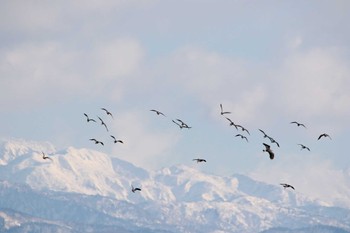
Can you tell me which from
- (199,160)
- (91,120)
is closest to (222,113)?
(199,160)

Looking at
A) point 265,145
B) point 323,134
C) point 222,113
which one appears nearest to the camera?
point 265,145

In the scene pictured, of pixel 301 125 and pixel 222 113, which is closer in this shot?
pixel 222 113

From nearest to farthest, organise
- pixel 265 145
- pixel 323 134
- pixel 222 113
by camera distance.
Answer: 1. pixel 265 145
2. pixel 222 113
3. pixel 323 134

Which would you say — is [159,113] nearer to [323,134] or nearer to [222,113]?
[222,113]

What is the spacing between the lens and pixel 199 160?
102875 mm

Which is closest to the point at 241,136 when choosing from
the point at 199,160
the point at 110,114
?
the point at 199,160

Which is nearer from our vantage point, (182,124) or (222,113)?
(222,113)

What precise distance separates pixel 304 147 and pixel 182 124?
16.3m

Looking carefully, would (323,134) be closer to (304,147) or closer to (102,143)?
(304,147)

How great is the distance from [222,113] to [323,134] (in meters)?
15.0

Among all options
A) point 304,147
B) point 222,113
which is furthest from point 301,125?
point 222,113

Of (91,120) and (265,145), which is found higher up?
(91,120)

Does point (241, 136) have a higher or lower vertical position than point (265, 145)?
higher

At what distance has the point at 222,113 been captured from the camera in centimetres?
9494
